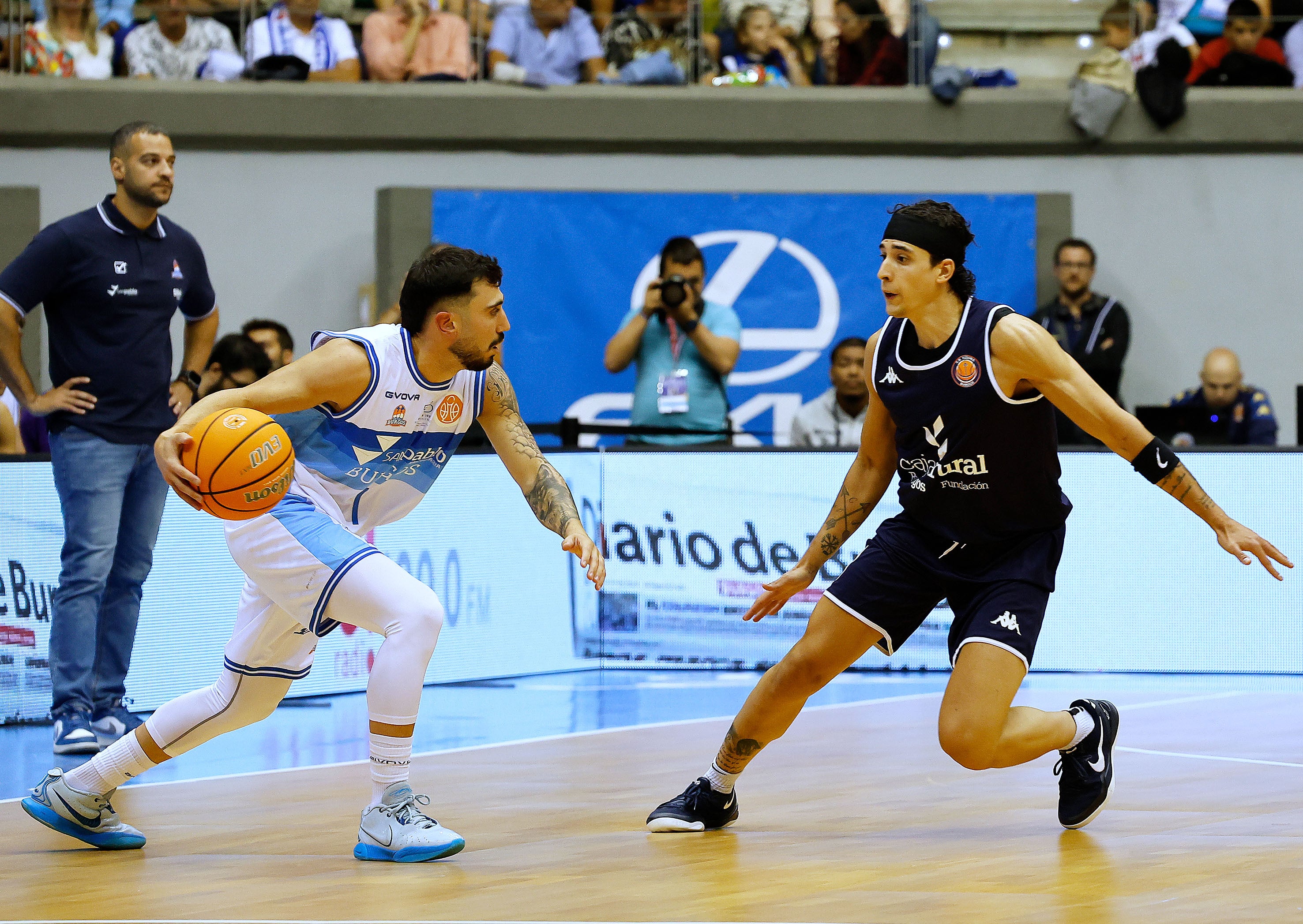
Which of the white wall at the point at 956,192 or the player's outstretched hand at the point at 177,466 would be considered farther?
the white wall at the point at 956,192

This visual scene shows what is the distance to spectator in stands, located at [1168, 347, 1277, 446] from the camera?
10.5 metres

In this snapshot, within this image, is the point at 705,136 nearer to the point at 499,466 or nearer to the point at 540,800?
the point at 499,466

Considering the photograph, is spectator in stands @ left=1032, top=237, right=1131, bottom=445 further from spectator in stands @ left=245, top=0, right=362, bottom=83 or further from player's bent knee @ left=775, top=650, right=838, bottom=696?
player's bent knee @ left=775, top=650, right=838, bottom=696

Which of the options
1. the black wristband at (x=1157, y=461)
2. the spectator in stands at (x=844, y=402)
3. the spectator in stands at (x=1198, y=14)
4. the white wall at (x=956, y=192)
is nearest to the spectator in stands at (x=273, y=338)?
the white wall at (x=956, y=192)

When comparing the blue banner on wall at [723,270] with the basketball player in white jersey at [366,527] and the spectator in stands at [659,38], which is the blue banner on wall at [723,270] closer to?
the spectator in stands at [659,38]

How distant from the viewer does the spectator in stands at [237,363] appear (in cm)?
884

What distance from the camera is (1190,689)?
888 cm

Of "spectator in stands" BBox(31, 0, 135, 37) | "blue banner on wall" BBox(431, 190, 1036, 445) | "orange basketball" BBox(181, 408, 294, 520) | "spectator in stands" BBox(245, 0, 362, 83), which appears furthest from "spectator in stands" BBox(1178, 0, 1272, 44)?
"orange basketball" BBox(181, 408, 294, 520)

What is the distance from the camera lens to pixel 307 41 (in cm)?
1269

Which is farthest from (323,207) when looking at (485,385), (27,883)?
(27,883)

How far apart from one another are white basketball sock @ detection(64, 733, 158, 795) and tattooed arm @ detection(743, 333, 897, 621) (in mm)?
1876

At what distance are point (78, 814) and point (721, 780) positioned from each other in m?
1.93

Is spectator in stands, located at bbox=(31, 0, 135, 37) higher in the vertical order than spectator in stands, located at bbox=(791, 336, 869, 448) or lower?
higher

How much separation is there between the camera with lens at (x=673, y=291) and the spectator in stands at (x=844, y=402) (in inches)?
45.6
